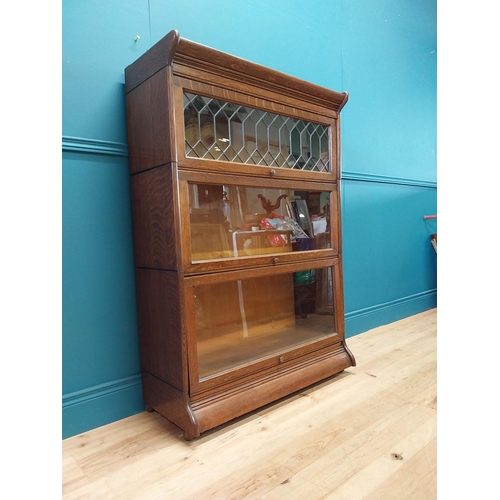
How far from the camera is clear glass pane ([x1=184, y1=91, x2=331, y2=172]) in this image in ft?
4.00

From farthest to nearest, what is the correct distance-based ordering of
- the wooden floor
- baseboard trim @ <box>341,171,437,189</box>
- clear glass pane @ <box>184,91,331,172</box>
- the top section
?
baseboard trim @ <box>341,171,437,189</box> → clear glass pane @ <box>184,91,331,172</box> → the top section → the wooden floor

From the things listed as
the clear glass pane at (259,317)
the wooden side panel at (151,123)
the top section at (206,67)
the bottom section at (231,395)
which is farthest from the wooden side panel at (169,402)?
the top section at (206,67)

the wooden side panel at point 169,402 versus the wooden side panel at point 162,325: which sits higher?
the wooden side panel at point 162,325

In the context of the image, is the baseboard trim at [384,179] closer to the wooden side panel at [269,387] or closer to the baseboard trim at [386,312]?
the baseboard trim at [386,312]

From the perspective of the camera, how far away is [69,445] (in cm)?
117

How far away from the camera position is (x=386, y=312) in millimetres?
2441

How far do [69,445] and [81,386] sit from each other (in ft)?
0.59

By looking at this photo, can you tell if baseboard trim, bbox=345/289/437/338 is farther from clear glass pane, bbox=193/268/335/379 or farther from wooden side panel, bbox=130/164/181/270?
wooden side panel, bbox=130/164/181/270

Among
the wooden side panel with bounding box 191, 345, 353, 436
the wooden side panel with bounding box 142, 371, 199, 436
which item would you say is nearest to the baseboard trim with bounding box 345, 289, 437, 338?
the wooden side panel with bounding box 191, 345, 353, 436

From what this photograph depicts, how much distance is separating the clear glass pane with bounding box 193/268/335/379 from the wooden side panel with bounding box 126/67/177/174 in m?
0.46

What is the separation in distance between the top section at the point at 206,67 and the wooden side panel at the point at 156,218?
322 mm

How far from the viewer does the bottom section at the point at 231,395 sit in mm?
1158

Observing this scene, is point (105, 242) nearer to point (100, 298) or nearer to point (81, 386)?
point (100, 298)

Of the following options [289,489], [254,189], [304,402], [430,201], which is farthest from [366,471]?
[430,201]
